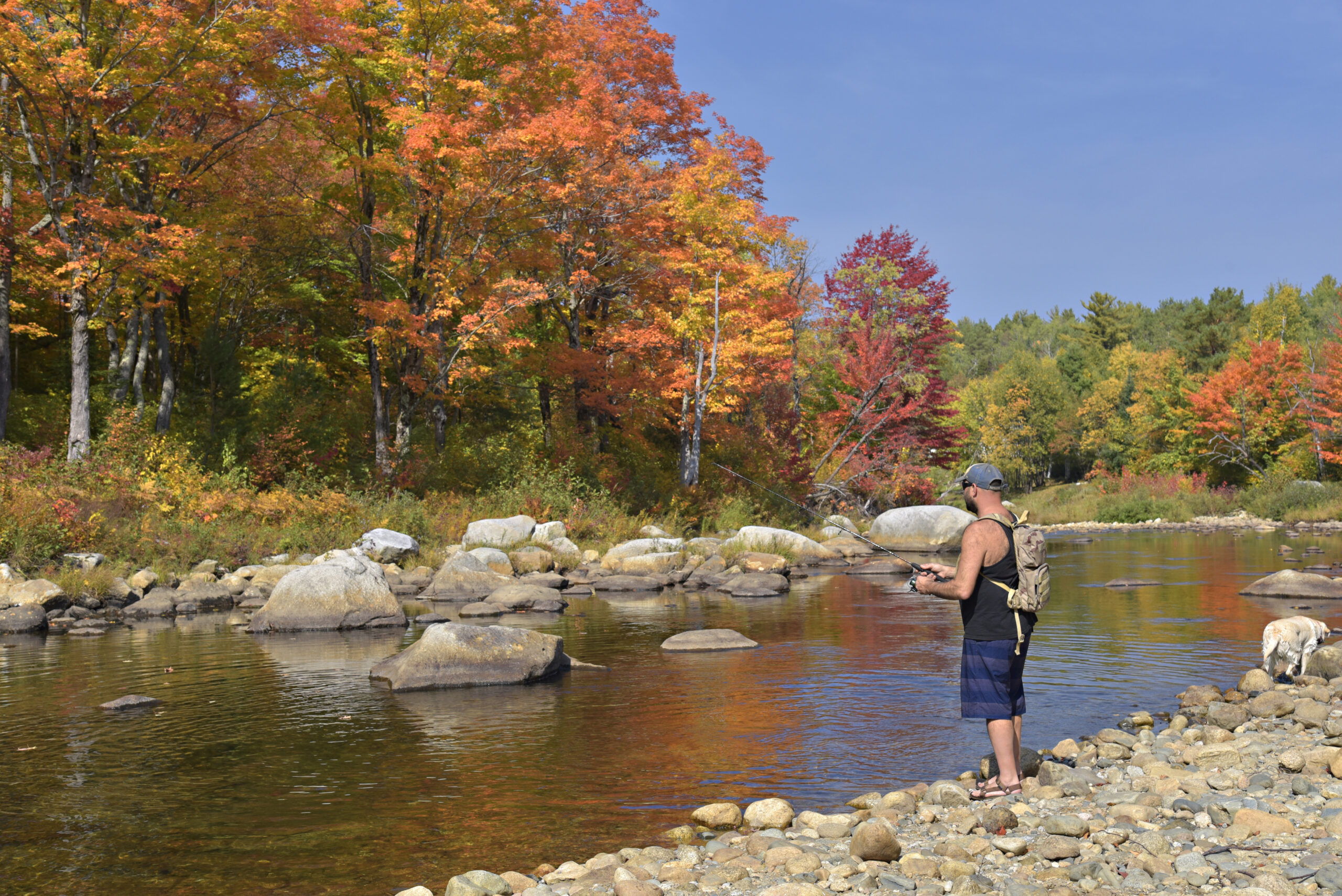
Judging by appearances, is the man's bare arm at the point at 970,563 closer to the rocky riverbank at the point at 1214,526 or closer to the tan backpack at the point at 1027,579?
the tan backpack at the point at 1027,579

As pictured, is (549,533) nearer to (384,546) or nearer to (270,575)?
(384,546)

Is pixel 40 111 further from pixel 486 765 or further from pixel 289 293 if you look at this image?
pixel 486 765

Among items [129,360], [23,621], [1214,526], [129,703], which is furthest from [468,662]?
[1214,526]

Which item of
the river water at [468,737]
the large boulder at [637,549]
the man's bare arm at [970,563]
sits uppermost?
the man's bare arm at [970,563]

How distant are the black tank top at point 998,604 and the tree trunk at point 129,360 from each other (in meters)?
22.7

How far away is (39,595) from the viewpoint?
51.9 ft

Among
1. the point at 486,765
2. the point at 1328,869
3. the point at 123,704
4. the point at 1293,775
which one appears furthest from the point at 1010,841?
the point at 123,704

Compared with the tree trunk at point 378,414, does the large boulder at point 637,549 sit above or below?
below

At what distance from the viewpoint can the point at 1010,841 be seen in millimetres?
5145

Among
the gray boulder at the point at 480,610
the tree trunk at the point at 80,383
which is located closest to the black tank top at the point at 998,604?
the gray boulder at the point at 480,610

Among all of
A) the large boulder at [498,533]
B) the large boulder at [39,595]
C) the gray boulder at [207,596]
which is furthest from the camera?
the large boulder at [498,533]

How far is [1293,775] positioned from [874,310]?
31.4 meters

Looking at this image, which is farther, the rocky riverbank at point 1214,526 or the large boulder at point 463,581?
the rocky riverbank at point 1214,526

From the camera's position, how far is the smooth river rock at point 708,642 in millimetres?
12500
